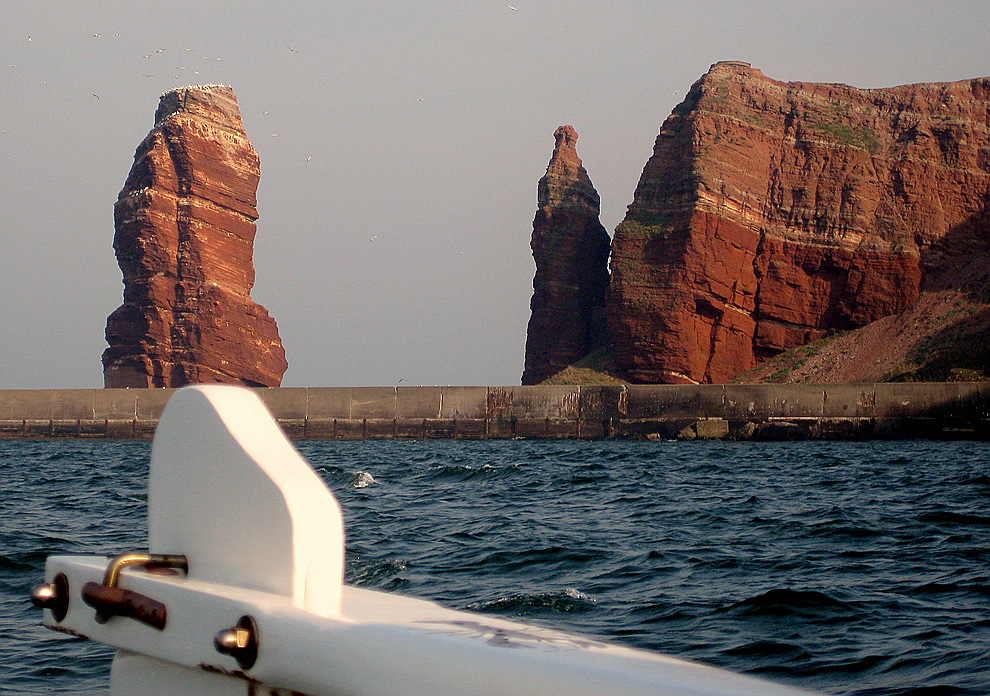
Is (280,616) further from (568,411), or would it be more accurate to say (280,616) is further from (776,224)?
(776,224)

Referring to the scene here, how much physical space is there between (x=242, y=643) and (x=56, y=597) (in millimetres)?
585

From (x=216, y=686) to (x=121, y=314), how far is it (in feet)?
230

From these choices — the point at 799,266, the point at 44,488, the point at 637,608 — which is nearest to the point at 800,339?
the point at 799,266

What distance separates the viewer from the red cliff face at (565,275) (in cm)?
7050

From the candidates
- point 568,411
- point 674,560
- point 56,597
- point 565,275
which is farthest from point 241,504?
point 565,275

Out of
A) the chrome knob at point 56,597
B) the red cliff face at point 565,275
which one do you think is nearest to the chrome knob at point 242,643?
the chrome knob at point 56,597

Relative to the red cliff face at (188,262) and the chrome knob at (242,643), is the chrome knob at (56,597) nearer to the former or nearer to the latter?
the chrome knob at (242,643)

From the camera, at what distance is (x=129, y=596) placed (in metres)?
1.93

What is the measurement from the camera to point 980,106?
65.3 m

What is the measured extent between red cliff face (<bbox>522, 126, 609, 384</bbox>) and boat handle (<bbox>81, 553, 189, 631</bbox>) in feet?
221

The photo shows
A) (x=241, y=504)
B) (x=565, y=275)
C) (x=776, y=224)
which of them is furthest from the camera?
(x=565, y=275)

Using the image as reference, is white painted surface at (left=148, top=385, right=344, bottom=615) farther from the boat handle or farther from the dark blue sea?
the dark blue sea

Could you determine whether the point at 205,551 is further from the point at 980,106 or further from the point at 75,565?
the point at 980,106

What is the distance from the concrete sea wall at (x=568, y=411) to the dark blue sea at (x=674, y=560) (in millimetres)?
21147
